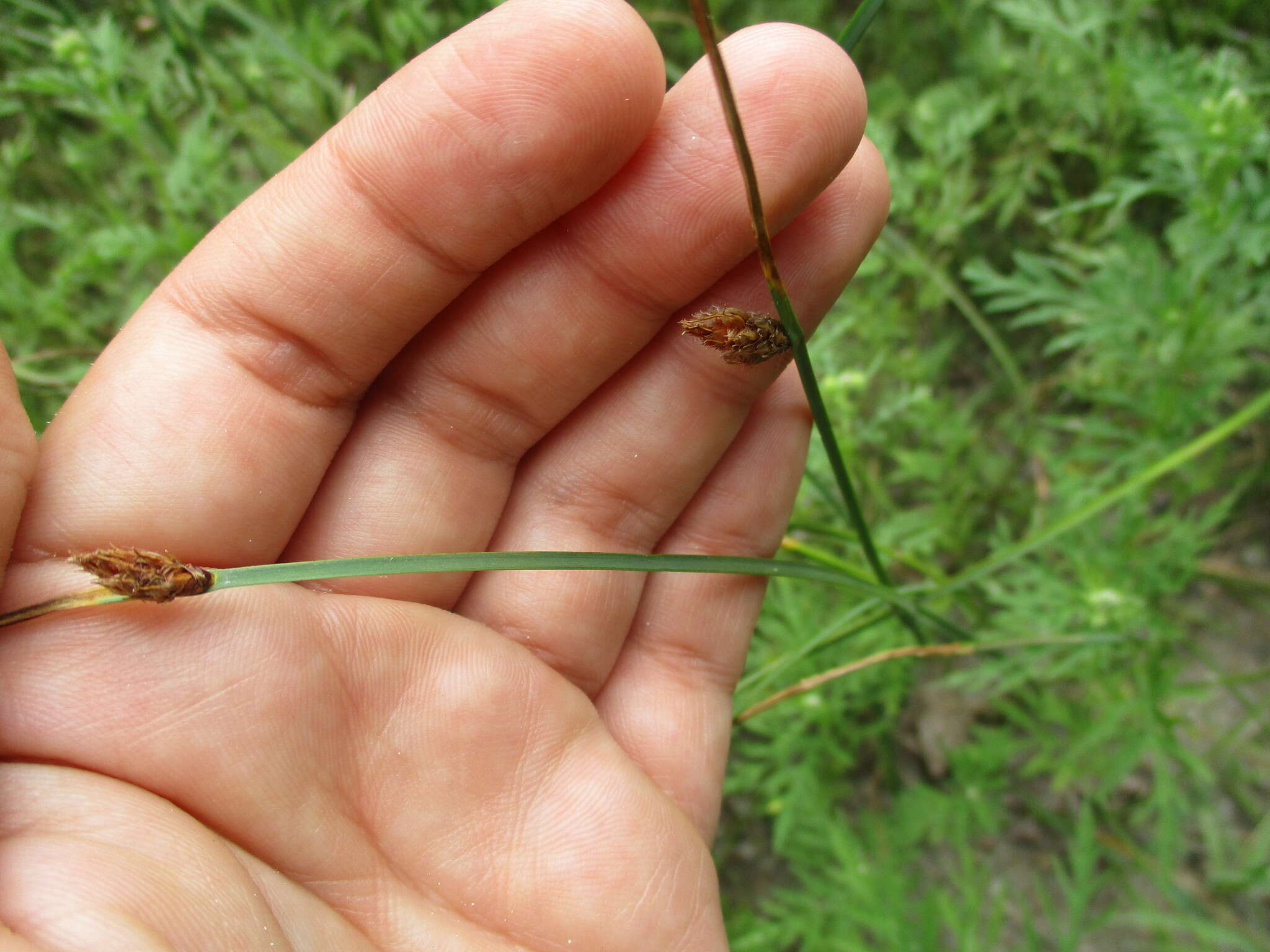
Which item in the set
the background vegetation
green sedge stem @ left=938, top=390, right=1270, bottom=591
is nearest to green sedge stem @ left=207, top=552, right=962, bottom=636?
the background vegetation

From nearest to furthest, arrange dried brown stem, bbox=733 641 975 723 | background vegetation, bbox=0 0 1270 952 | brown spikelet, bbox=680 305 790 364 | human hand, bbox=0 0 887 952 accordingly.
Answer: brown spikelet, bbox=680 305 790 364, human hand, bbox=0 0 887 952, dried brown stem, bbox=733 641 975 723, background vegetation, bbox=0 0 1270 952

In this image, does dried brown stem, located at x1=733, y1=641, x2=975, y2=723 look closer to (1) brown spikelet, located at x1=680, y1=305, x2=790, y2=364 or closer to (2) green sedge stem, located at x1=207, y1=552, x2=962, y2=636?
(2) green sedge stem, located at x1=207, y1=552, x2=962, y2=636

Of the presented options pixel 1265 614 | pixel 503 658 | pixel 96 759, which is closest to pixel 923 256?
pixel 1265 614

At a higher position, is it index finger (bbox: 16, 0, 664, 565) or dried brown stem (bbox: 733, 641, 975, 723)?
index finger (bbox: 16, 0, 664, 565)

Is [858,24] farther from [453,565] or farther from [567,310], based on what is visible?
[453,565]

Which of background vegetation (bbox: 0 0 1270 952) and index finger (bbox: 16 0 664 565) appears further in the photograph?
background vegetation (bbox: 0 0 1270 952)

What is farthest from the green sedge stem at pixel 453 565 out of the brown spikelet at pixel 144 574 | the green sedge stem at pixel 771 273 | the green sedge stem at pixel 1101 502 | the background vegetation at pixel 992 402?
the green sedge stem at pixel 1101 502

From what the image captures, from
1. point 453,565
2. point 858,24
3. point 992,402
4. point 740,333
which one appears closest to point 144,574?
point 453,565
